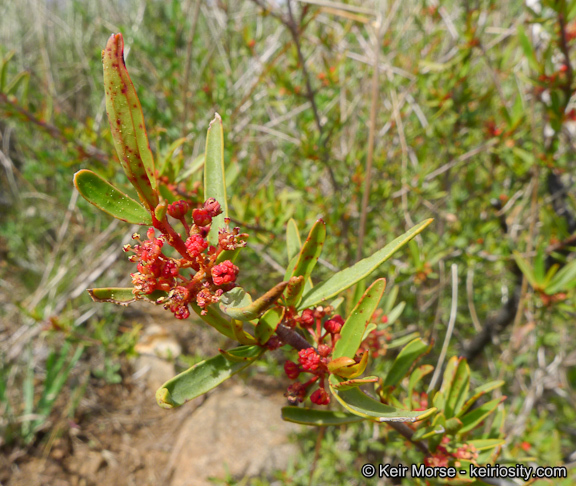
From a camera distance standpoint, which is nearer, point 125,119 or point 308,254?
point 125,119

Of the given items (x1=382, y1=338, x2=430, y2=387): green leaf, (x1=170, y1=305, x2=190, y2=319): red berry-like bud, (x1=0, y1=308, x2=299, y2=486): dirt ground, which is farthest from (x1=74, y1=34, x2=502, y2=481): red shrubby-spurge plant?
(x1=0, y1=308, x2=299, y2=486): dirt ground

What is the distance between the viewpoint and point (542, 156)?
1272 mm

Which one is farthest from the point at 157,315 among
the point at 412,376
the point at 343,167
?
the point at 412,376

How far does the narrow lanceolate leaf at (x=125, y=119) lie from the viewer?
37 cm

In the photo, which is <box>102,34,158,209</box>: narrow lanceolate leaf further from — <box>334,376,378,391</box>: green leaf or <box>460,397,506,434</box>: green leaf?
<box>460,397,506,434</box>: green leaf

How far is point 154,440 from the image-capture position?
95.7 inches

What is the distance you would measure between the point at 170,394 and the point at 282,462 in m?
2.01

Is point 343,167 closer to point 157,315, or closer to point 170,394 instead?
point 170,394

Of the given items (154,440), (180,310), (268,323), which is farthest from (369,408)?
(154,440)

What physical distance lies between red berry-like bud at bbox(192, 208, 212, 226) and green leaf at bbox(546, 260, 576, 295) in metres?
1.09

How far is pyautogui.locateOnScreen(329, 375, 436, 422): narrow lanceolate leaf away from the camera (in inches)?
17.4

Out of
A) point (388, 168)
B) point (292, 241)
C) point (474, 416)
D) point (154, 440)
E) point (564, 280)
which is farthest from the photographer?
point (154, 440)

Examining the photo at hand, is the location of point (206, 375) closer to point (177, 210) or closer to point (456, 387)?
point (177, 210)

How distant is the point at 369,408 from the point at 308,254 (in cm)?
22
